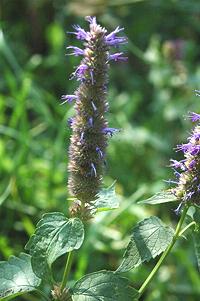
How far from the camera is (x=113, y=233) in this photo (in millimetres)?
2996

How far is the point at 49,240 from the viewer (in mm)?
1472

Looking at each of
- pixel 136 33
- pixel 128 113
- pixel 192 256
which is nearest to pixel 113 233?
pixel 192 256

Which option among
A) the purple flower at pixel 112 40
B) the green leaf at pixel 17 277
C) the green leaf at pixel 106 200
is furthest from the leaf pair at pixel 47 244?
the purple flower at pixel 112 40

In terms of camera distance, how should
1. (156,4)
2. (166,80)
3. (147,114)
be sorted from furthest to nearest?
(156,4) → (147,114) → (166,80)

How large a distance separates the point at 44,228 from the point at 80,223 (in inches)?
3.5

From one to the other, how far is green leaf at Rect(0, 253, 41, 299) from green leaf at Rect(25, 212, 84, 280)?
0.26 feet

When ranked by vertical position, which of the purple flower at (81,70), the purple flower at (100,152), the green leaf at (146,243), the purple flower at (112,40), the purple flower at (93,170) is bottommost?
the green leaf at (146,243)

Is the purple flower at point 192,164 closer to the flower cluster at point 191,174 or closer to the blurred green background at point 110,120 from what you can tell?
the flower cluster at point 191,174

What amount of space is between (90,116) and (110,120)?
1.84m

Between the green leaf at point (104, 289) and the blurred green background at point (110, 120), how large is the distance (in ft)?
2.52

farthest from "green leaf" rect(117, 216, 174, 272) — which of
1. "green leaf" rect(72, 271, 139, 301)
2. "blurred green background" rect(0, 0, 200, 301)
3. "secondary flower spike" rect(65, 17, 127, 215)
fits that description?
"blurred green background" rect(0, 0, 200, 301)

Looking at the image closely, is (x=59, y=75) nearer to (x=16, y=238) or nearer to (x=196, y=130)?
(x=16, y=238)

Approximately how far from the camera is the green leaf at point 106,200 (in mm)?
1570

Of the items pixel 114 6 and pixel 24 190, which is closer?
pixel 24 190
